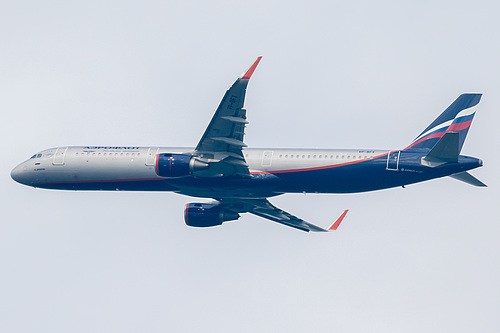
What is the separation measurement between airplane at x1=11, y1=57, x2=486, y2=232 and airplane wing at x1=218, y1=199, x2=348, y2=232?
10 centimetres

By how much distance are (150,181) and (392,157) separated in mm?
17005

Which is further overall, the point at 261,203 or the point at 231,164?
the point at 261,203

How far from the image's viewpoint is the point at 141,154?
66000 mm

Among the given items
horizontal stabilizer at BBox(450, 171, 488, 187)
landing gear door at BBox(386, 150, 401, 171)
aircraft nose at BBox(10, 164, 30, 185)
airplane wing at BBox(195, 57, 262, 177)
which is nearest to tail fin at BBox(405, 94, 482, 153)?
horizontal stabilizer at BBox(450, 171, 488, 187)

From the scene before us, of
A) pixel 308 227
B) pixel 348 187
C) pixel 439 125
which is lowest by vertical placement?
pixel 308 227

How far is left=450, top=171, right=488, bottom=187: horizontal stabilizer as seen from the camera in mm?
58438

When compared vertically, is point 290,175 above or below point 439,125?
below

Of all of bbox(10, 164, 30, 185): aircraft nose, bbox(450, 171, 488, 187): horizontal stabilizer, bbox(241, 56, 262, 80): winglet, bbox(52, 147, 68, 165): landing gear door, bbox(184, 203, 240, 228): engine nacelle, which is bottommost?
bbox(184, 203, 240, 228): engine nacelle

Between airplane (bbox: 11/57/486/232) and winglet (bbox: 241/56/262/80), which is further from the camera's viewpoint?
airplane (bbox: 11/57/486/232)

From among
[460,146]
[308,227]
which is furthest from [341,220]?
[460,146]

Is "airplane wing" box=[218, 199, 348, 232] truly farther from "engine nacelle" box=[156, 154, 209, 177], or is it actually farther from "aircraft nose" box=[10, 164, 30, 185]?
"aircraft nose" box=[10, 164, 30, 185]

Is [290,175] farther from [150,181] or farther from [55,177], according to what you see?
[55,177]

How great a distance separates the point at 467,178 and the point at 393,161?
15.7 ft

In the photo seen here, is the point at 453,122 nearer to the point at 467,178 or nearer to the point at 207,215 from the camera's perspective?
the point at 467,178
